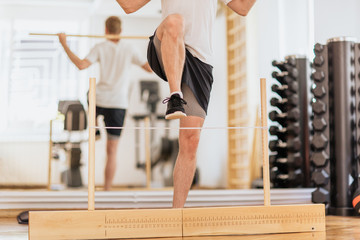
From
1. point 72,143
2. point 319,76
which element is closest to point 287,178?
point 319,76

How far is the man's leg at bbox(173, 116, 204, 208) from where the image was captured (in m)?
2.50

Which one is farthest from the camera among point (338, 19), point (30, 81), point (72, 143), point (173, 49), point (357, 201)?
point (30, 81)

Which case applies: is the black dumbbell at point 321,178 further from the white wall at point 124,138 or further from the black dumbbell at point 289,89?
the white wall at point 124,138

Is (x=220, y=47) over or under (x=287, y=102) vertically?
over

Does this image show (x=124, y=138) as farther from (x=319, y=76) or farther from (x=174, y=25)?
(x=174, y=25)

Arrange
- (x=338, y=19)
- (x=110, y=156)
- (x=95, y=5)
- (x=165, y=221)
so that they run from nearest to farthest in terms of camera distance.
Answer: (x=165, y=221), (x=110, y=156), (x=338, y=19), (x=95, y=5)

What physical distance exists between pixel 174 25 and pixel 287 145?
232cm

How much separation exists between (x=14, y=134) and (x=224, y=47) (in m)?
3.69

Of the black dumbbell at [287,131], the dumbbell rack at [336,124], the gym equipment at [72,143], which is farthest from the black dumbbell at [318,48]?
the gym equipment at [72,143]

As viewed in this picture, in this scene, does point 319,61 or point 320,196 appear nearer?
point 320,196

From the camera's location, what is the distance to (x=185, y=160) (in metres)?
2.53

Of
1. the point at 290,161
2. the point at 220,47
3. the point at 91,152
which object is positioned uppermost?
the point at 220,47

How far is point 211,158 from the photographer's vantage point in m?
7.79

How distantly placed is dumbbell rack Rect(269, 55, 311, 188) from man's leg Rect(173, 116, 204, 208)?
199cm
